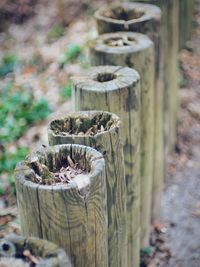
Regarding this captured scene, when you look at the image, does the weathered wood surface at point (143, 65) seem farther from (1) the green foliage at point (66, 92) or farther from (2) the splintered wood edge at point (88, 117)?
(1) the green foliage at point (66, 92)

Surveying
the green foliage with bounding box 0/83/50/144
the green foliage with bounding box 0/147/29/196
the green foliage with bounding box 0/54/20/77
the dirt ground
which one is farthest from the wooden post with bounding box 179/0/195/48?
the green foliage with bounding box 0/147/29/196

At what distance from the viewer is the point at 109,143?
2.40 metres

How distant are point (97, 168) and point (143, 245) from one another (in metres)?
1.76

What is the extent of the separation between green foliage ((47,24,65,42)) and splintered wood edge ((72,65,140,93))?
14.7ft

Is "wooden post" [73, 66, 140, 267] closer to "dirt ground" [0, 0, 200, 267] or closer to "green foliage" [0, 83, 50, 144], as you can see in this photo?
"dirt ground" [0, 0, 200, 267]

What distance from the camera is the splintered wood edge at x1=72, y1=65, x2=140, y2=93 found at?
2652 mm

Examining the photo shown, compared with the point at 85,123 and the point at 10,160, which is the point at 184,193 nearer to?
the point at 10,160

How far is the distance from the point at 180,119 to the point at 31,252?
3.57 meters

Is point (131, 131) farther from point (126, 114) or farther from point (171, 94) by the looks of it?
point (171, 94)

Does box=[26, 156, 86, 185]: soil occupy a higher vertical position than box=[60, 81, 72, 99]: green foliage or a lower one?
higher

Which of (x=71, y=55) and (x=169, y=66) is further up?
(x=169, y=66)

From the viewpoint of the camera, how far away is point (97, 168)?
6.52 feet

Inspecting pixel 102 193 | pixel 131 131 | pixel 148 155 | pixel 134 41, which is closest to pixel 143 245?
pixel 148 155

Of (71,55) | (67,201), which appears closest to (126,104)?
(67,201)
